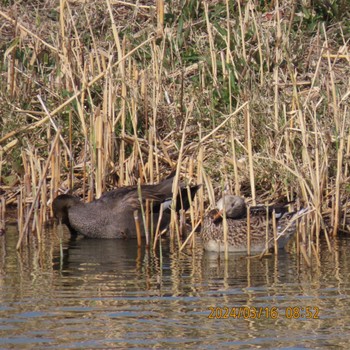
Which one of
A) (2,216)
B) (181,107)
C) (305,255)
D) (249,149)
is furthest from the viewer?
(181,107)

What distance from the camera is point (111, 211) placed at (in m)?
11.5

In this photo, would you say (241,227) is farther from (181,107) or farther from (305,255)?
(181,107)

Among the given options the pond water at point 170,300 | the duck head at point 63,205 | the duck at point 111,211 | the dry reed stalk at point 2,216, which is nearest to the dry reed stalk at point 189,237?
the pond water at point 170,300

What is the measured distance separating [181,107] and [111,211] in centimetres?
201

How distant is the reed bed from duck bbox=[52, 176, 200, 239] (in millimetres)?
200

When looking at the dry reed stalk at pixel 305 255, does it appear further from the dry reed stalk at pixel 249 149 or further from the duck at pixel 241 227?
the dry reed stalk at pixel 249 149

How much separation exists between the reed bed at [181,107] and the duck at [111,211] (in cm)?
20

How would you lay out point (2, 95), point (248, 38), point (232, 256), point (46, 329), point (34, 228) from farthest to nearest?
point (248, 38) → point (2, 95) → point (34, 228) → point (232, 256) → point (46, 329)

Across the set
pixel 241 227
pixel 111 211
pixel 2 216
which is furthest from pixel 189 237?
pixel 2 216

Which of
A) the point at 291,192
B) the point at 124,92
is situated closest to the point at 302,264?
Result: the point at 291,192

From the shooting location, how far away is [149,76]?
13180mm

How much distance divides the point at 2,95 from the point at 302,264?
5.05m

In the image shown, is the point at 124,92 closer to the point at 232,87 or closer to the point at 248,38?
the point at 232,87

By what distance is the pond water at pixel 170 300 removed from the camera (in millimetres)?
6930
